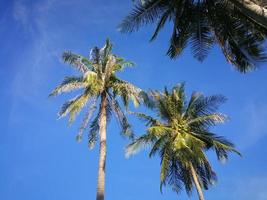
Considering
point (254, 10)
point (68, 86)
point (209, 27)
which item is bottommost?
point (254, 10)

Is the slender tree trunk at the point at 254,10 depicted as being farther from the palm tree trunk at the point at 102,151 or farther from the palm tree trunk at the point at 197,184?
the palm tree trunk at the point at 197,184

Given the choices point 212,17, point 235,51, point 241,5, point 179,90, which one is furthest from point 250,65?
point 179,90

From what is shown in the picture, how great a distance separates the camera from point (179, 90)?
92.0 ft

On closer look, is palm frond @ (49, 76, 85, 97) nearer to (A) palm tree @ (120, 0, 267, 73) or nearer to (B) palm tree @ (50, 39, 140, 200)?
(B) palm tree @ (50, 39, 140, 200)

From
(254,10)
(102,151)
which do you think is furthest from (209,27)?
(102,151)

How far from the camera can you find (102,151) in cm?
1988

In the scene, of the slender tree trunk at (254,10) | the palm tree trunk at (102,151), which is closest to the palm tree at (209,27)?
the slender tree trunk at (254,10)

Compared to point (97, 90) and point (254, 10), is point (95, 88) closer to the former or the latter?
point (97, 90)

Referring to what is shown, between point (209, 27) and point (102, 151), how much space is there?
8.96 metres

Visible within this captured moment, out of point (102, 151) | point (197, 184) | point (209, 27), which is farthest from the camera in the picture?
point (197, 184)

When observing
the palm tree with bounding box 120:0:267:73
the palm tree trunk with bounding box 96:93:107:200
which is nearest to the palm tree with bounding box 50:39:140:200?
the palm tree trunk with bounding box 96:93:107:200

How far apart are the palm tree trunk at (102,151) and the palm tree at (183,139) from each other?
2.90 metres

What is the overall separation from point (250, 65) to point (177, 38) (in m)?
2.76

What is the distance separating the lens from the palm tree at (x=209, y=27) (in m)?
13.0
